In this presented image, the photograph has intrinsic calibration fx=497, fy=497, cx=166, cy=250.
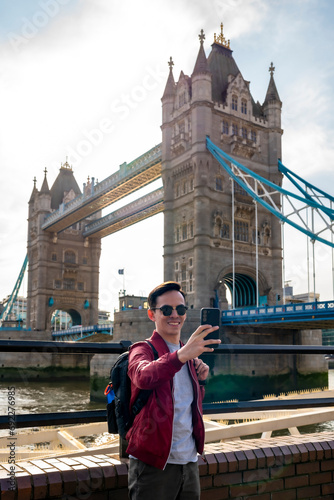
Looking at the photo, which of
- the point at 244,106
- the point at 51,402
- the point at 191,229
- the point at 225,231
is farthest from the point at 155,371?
the point at 244,106

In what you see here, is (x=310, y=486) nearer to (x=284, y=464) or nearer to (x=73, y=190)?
(x=284, y=464)

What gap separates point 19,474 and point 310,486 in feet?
5.88

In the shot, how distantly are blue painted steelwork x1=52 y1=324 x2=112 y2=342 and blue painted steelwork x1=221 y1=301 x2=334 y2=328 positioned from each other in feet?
50.6

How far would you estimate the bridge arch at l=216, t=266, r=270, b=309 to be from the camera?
33812 mm

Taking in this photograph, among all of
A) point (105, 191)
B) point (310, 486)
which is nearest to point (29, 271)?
point (105, 191)

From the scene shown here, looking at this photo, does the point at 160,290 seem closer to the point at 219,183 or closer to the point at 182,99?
the point at 219,183

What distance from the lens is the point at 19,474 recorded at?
7.77 feet

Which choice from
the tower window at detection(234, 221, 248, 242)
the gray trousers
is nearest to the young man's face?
the gray trousers

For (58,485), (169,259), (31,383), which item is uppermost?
(169,259)

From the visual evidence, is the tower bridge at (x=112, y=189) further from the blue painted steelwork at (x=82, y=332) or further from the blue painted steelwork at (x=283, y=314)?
the blue painted steelwork at (x=283, y=314)

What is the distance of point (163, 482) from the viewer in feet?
6.95

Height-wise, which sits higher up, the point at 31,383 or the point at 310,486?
the point at 310,486

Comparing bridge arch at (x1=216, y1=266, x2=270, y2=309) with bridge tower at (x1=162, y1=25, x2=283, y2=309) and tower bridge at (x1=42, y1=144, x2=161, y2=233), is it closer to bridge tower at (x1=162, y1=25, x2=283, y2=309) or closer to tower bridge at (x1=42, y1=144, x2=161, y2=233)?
bridge tower at (x1=162, y1=25, x2=283, y2=309)

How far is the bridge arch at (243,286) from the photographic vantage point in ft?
111
